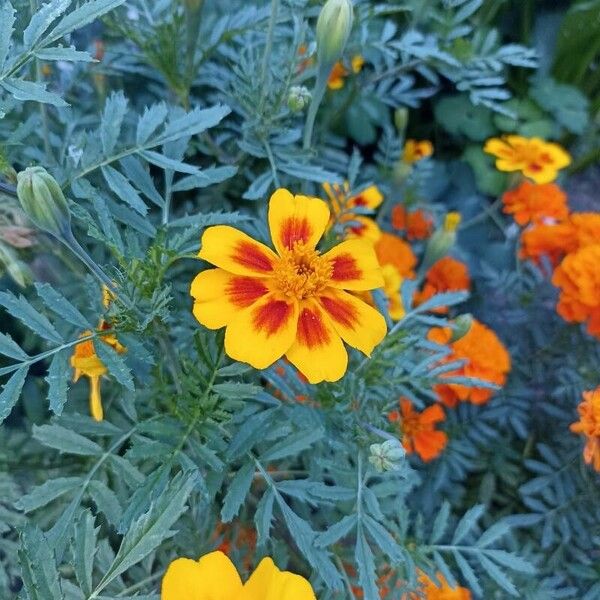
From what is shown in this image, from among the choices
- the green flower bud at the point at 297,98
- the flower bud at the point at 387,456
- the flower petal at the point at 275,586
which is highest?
the green flower bud at the point at 297,98

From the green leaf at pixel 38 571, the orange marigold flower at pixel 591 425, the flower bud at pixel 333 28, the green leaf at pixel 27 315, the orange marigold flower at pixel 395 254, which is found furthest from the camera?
the orange marigold flower at pixel 395 254

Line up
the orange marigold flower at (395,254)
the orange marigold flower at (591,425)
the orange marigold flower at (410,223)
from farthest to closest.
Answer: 1. the orange marigold flower at (410,223)
2. the orange marigold flower at (395,254)
3. the orange marigold flower at (591,425)

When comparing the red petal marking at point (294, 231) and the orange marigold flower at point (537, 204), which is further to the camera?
the orange marigold flower at point (537, 204)

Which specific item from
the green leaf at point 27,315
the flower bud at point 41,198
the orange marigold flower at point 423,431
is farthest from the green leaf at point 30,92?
the orange marigold flower at point 423,431

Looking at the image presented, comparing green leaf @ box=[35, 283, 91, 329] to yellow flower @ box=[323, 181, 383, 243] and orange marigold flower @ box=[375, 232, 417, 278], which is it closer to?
yellow flower @ box=[323, 181, 383, 243]

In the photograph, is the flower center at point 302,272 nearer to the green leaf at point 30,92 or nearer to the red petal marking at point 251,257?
the red petal marking at point 251,257

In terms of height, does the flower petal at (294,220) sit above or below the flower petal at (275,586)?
above
